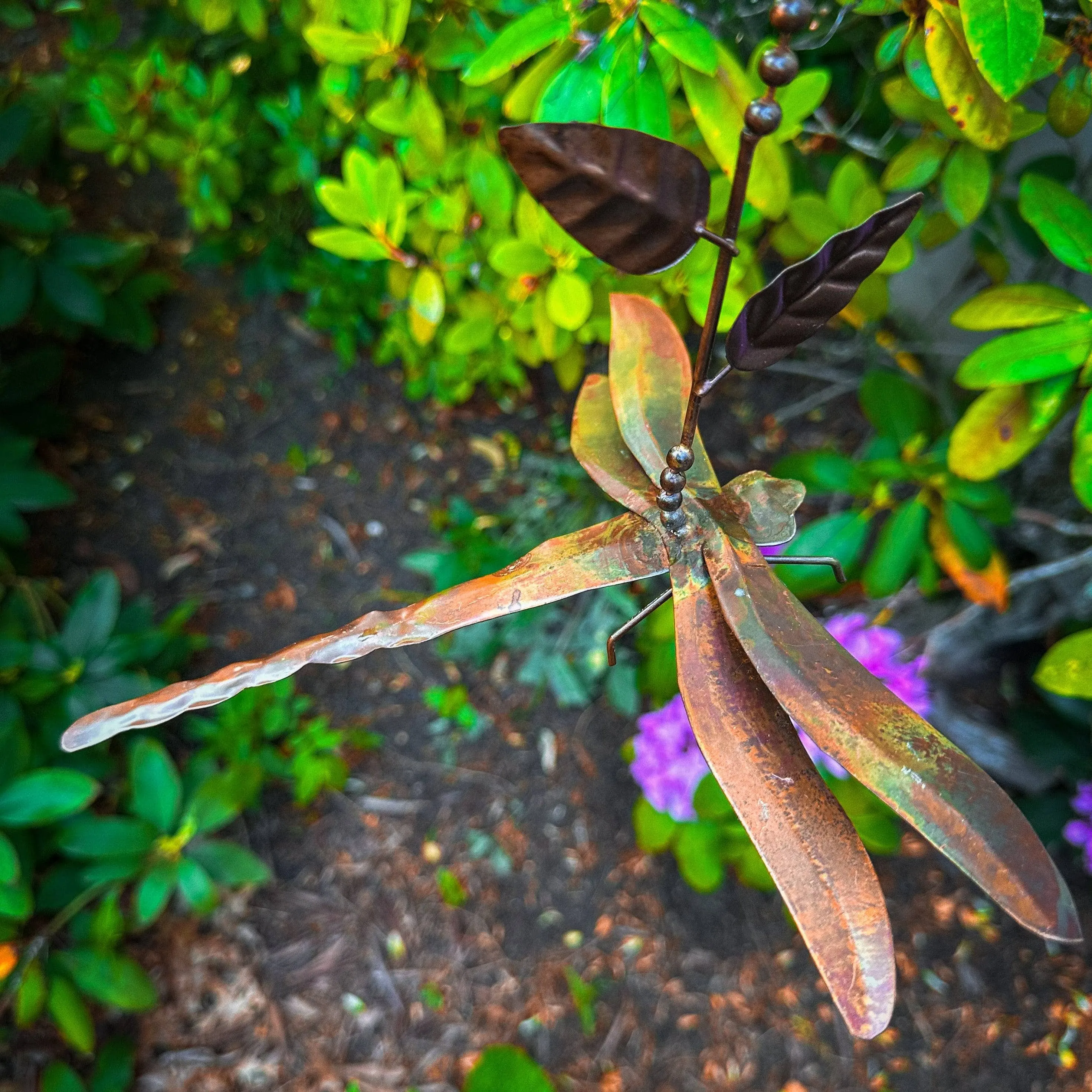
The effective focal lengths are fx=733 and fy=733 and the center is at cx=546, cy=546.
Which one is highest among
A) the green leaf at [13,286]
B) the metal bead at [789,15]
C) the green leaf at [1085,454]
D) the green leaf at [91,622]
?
the metal bead at [789,15]

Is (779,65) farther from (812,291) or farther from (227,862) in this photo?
(227,862)

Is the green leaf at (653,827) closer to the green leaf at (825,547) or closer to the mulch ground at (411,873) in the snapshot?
the mulch ground at (411,873)

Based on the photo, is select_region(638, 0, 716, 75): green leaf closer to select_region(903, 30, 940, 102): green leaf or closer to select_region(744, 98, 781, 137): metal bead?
select_region(903, 30, 940, 102): green leaf

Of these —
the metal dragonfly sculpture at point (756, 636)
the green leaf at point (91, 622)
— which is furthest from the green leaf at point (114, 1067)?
the metal dragonfly sculpture at point (756, 636)

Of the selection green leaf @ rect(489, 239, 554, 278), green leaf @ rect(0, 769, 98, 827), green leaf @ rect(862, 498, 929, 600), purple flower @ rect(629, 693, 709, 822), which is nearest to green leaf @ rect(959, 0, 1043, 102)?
green leaf @ rect(489, 239, 554, 278)

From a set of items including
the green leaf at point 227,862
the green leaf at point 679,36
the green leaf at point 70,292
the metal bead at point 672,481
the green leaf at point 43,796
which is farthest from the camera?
the green leaf at point 70,292

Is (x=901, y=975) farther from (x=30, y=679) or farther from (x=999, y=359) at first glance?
(x=30, y=679)

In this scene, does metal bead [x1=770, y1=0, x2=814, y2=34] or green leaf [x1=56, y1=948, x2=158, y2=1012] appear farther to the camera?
green leaf [x1=56, y1=948, x2=158, y2=1012]
